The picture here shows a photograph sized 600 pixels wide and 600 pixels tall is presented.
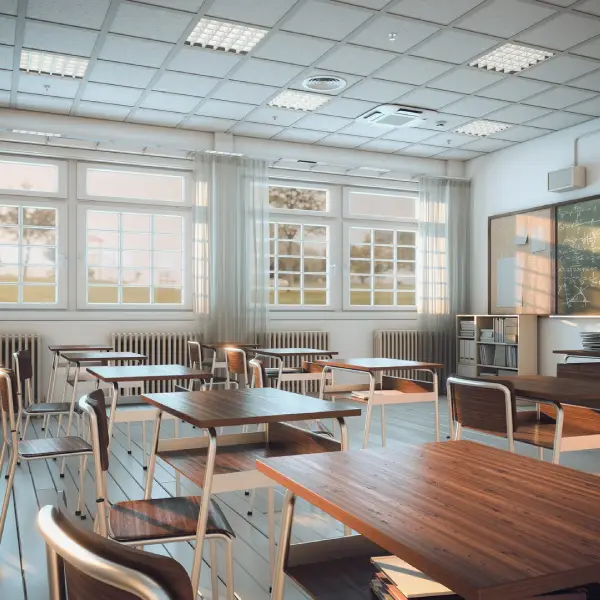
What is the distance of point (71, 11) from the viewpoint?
17.0ft

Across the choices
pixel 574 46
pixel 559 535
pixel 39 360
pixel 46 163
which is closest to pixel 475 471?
pixel 559 535

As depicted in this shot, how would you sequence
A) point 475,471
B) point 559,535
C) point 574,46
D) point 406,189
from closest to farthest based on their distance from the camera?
point 559,535
point 475,471
point 574,46
point 406,189

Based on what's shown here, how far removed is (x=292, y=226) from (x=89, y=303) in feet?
9.70

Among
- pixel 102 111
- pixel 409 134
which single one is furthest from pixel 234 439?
pixel 409 134

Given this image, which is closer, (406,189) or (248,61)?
(248,61)

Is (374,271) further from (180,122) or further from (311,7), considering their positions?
(311,7)

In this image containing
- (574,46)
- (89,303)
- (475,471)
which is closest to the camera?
(475,471)

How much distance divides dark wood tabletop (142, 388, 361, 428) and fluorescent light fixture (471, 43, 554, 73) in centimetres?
444

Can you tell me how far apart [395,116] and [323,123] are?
0.91 metres

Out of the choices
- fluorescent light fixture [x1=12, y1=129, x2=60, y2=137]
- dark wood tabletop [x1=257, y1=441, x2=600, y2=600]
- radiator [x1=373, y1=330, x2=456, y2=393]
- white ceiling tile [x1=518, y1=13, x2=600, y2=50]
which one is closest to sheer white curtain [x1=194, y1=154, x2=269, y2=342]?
fluorescent light fixture [x1=12, y1=129, x2=60, y2=137]

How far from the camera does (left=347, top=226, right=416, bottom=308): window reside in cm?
990

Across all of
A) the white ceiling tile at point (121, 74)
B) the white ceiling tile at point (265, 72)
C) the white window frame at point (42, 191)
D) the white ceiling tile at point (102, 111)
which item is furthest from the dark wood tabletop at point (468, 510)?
the white window frame at point (42, 191)

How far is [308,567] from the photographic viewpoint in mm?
1646

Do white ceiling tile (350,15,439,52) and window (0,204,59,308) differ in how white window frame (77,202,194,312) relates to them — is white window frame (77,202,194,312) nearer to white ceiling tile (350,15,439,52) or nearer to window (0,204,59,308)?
window (0,204,59,308)
